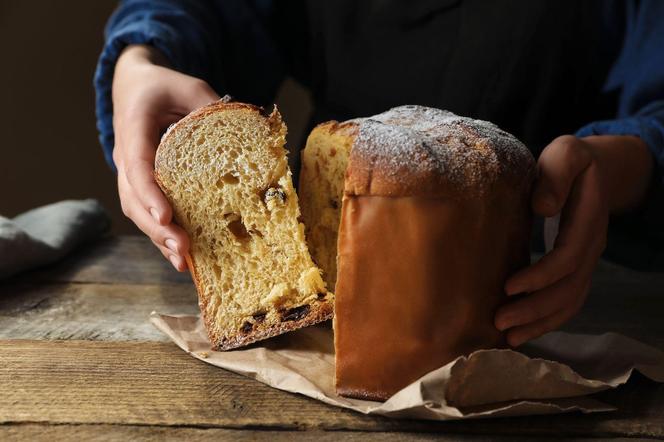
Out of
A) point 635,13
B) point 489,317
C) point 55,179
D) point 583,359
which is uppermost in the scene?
point 635,13

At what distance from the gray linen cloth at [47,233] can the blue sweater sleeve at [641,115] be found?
1.14 m

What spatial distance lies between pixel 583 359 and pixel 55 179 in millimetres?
2230

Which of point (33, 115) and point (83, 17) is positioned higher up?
point (83, 17)

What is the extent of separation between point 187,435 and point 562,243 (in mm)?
577

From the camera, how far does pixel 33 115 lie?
2707 millimetres

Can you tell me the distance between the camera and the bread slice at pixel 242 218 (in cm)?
111

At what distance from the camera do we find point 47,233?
1662 mm

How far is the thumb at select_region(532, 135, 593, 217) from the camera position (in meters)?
1.01

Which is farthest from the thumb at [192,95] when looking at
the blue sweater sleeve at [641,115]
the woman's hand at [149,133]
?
the blue sweater sleeve at [641,115]

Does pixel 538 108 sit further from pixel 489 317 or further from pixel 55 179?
pixel 55 179

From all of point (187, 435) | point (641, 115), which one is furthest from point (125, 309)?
point (641, 115)

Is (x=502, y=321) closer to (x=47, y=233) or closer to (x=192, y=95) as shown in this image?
(x=192, y=95)

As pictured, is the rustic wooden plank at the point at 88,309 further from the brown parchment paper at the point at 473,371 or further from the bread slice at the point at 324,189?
the bread slice at the point at 324,189

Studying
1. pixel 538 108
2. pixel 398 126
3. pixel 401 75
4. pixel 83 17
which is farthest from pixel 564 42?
pixel 83 17
